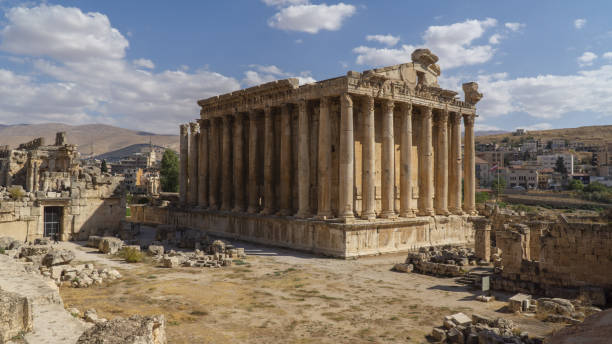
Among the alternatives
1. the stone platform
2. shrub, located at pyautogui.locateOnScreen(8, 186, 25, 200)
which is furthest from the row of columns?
shrub, located at pyautogui.locateOnScreen(8, 186, 25, 200)

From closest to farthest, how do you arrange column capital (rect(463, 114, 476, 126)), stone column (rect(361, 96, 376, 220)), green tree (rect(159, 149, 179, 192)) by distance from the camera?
stone column (rect(361, 96, 376, 220)), column capital (rect(463, 114, 476, 126)), green tree (rect(159, 149, 179, 192))

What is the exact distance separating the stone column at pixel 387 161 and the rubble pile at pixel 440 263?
448 cm

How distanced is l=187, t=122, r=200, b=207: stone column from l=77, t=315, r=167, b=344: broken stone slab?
3152cm

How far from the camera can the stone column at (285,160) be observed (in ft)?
95.2

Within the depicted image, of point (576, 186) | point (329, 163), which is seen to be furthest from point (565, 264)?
point (576, 186)

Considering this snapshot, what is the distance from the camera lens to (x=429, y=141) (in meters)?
29.4

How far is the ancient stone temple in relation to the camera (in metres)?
25.3

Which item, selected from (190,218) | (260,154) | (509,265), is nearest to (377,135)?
(260,154)

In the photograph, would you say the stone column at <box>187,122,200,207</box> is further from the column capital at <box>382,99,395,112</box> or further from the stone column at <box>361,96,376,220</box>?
the column capital at <box>382,99,395,112</box>

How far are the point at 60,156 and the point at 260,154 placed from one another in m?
24.5

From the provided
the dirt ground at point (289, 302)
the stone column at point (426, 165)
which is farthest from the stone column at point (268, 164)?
the stone column at point (426, 165)

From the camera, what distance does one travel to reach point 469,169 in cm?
3362

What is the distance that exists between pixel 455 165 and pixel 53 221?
94.6 ft

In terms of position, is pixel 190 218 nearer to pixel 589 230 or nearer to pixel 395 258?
pixel 395 258
